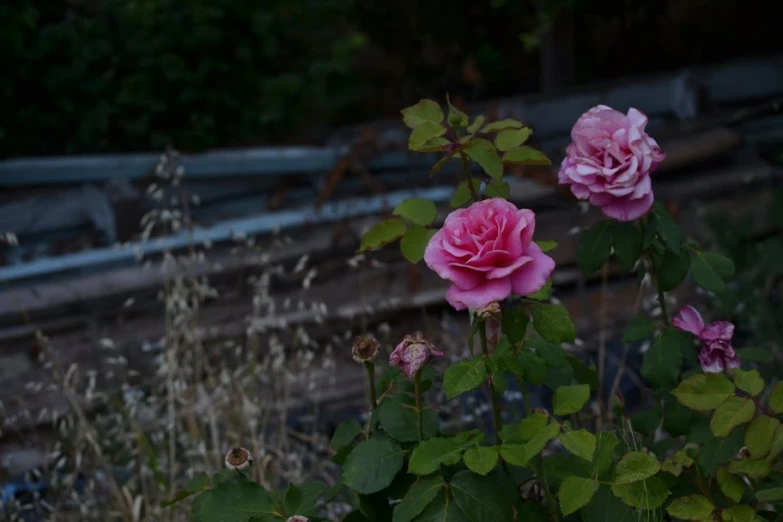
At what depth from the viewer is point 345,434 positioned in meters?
1.60

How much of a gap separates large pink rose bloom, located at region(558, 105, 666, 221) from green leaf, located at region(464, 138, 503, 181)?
94 millimetres

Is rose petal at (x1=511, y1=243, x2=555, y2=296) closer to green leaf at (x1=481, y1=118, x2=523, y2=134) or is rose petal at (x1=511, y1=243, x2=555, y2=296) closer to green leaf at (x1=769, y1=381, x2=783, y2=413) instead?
green leaf at (x1=481, y1=118, x2=523, y2=134)

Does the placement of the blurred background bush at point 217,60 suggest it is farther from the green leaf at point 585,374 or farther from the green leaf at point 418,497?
the green leaf at point 418,497

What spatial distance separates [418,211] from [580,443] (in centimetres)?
41

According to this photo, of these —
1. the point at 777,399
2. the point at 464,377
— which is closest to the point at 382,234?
the point at 464,377

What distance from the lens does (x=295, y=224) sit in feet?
12.9

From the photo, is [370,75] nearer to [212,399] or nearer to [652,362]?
[212,399]

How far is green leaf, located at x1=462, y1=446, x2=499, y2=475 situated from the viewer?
1290 mm

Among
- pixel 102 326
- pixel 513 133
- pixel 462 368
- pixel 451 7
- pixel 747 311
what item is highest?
pixel 513 133

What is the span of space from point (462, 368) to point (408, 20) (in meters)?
4.24

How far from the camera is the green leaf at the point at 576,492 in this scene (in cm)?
131

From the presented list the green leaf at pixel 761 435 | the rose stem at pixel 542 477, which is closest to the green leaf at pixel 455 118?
the rose stem at pixel 542 477

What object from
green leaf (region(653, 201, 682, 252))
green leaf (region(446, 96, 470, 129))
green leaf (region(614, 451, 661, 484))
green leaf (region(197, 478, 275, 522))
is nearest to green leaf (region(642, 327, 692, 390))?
green leaf (region(653, 201, 682, 252))

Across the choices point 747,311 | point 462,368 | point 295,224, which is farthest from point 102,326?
point 462,368
